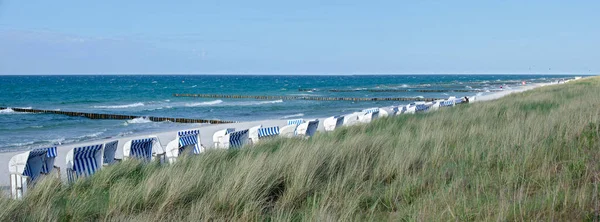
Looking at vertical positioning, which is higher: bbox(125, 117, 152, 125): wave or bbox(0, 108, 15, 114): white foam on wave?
bbox(0, 108, 15, 114): white foam on wave

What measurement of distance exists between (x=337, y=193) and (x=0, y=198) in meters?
2.89

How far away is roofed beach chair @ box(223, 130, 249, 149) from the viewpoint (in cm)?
1124

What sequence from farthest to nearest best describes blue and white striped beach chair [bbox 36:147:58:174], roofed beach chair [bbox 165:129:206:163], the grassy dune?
roofed beach chair [bbox 165:129:206:163]
blue and white striped beach chair [bbox 36:147:58:174]
the grassy dune

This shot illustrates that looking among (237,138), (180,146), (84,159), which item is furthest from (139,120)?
(84,159)

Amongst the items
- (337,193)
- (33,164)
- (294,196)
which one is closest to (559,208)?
(337,193)

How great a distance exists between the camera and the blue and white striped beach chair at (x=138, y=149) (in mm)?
9820

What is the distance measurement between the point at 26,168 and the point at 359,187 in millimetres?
4686

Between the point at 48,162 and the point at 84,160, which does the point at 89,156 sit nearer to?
Result: the point at 84,160

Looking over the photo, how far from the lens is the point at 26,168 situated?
793 centimetres

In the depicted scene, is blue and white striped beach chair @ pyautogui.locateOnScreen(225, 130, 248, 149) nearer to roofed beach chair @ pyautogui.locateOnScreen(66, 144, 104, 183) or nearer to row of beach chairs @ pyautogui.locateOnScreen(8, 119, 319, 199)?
row of beach chairs @ pyautogui.locateOnScreen(8, 119, 319, 199)

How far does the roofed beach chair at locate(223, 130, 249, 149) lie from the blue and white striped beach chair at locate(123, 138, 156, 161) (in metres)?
1.38

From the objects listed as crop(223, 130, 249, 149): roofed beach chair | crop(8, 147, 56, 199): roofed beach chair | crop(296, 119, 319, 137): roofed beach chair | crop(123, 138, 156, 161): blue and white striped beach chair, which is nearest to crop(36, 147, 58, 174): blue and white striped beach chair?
crop(8, 147, 56, 199): roofed beach chair

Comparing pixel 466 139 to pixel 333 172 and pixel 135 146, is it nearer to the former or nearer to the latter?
pixel 333 172

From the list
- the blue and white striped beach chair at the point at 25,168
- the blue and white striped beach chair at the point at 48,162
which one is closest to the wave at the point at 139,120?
the blue and white striped beach chair at the point at 48,162
